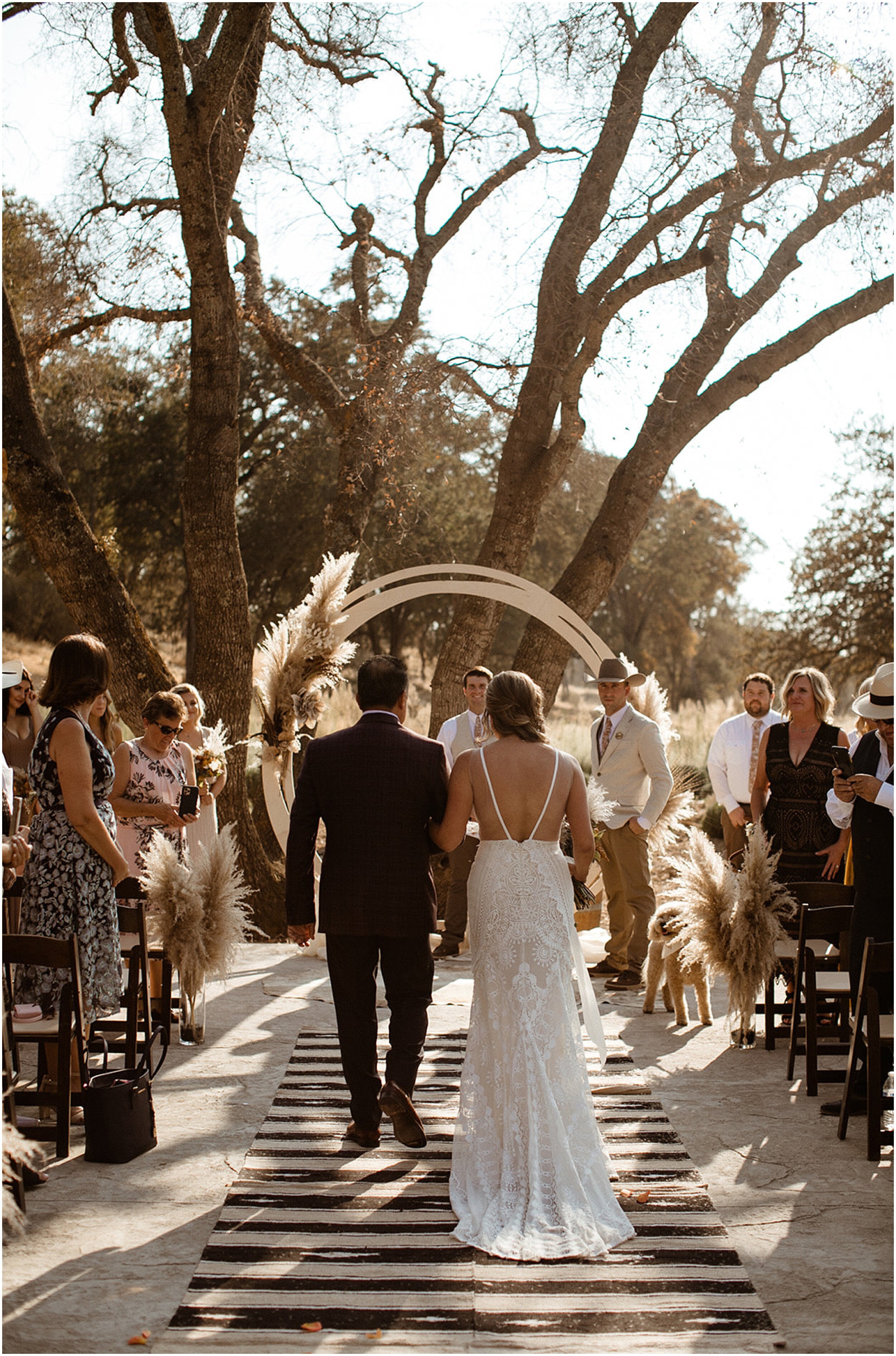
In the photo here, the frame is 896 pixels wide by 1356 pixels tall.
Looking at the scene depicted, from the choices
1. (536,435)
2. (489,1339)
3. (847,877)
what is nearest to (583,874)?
(489,1339)

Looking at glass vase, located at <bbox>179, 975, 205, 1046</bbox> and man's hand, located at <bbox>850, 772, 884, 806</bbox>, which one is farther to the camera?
glass vase, located at <bbox>179, 975, 205, 1046</bbox>

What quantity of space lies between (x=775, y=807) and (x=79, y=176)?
10.2 m

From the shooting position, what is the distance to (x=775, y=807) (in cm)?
673

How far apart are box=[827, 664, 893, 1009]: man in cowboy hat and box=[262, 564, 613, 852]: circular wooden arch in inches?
146

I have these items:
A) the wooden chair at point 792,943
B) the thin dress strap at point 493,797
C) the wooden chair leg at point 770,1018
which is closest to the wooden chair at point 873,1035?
the wooden chair at point 792,943

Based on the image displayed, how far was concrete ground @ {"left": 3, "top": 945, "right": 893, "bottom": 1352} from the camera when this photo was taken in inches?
131

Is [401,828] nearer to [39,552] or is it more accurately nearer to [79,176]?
[39,552]

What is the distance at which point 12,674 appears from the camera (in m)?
6.16

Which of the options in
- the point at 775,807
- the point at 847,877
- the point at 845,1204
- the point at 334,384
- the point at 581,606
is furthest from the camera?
the point at 334,384

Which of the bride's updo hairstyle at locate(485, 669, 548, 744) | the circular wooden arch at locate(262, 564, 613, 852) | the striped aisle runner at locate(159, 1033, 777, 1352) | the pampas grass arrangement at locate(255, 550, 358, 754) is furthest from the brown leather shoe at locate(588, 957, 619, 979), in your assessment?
the bride's updo hairstyle at locate(485, 669, 548, 744)

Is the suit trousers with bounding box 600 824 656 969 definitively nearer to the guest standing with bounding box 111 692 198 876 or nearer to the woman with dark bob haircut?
the guest standing with bounding box 111 692 198 876

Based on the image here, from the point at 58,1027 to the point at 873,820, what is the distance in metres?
3.53

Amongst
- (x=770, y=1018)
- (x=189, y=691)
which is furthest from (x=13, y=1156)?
(x=189, y=691)

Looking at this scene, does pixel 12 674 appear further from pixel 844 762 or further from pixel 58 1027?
pixel 844 762
